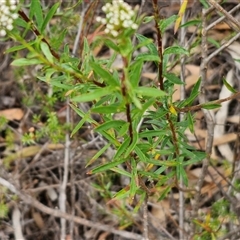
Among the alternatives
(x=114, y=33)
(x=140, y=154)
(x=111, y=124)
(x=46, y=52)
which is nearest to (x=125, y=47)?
(x=114, y=33)

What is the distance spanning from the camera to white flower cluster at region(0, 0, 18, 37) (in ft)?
2.54

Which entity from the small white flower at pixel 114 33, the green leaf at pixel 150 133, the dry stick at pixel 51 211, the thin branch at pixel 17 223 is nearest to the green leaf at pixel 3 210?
the thin branch at pixel 17 223

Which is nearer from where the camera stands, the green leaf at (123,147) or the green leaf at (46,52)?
the green leaf at (46,52)

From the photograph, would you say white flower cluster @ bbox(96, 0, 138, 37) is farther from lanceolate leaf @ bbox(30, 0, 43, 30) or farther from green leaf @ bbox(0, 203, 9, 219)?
green leaf @ bbox(0, 203, 9, 219)

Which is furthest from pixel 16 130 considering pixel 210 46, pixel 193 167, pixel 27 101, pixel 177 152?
pixel 177 152

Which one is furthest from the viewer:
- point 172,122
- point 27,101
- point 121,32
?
point 27,101

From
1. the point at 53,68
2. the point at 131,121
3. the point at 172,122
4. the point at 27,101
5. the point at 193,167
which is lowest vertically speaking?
the point at 193,167

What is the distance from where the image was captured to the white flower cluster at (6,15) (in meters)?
0.77

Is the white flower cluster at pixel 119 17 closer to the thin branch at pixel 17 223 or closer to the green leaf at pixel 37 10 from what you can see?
the green leaf at pixel 37 10

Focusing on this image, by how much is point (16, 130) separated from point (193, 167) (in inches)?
34.8

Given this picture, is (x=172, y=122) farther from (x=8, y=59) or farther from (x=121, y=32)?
(x=8, y=59)

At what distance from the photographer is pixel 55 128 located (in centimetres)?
187

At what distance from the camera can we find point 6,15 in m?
0.78

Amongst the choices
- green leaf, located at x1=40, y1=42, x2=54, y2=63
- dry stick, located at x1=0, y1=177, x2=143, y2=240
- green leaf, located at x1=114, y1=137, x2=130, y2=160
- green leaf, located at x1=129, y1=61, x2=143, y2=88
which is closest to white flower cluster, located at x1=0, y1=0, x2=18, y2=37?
green leaf, located at x1=40, y1=42, x2=54, y2=63
